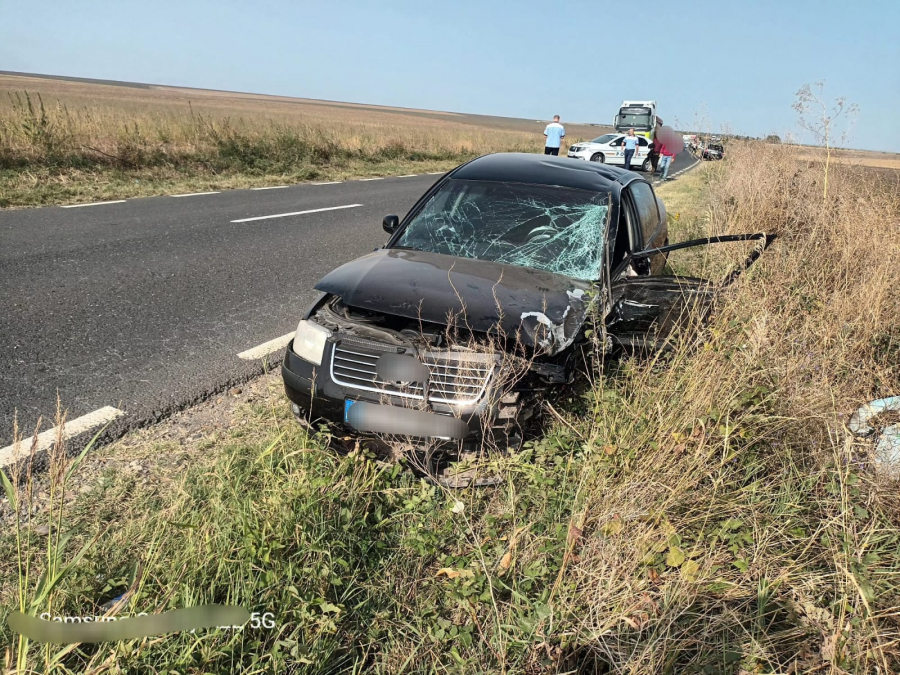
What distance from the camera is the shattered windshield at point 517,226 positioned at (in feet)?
11.3

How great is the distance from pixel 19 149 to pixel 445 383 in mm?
11752

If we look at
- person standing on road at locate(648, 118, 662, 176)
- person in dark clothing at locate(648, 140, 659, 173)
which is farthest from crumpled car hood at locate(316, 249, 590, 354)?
person in dark clothing at locate(648, 140, 659, 173)

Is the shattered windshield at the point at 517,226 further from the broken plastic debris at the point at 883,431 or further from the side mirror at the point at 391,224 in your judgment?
the broken plastic debris at the point at 883,431

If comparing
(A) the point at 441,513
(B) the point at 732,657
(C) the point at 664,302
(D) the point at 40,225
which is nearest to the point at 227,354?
(A) the point at 441,513

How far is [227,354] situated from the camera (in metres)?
4.01

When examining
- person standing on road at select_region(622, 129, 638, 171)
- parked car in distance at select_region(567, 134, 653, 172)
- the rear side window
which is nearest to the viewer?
the rear side window

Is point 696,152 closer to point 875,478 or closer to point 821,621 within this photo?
point 875,478

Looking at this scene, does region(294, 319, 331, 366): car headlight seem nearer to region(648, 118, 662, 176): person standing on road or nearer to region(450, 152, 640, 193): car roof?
region(450, 152, 640, 193): car roof

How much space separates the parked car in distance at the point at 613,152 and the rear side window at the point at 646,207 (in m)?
19.2

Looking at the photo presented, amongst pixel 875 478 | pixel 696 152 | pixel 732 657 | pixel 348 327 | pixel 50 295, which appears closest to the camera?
pixel 732 657

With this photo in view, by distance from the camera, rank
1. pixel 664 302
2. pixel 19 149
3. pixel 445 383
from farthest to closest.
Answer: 1. pixel 19 149
2. pixel 664 302
3. pixel 445 383

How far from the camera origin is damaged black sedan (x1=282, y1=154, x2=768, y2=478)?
250 centimetres

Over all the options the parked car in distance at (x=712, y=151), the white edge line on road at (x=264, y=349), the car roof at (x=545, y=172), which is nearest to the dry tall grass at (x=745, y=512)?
the car roof at (x=545, y=172)

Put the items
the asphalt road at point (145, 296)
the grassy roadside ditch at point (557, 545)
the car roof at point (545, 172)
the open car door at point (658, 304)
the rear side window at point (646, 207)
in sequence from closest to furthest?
1. the grassy roadside ditch at point (557, 545)
2. the open car door at point (658, 304)
3. the asphalt road at point (145, 296)
4. the car roof at point (545, 172)
5. the rear side window at point (646, 207)
